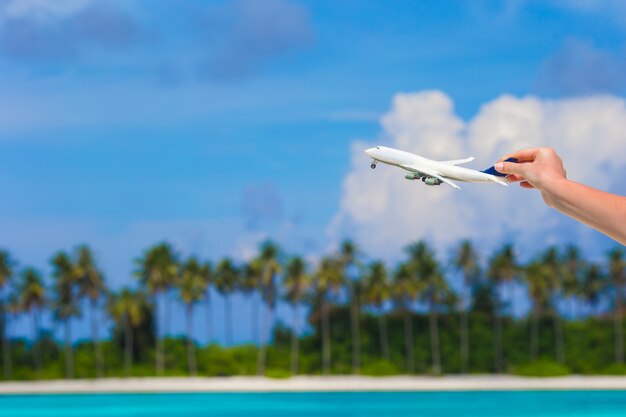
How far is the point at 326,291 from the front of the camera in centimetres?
8981

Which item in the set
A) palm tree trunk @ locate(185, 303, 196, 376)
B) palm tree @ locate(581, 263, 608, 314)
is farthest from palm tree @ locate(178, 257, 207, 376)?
palm tree @ locate(581, 263, 608, 314)

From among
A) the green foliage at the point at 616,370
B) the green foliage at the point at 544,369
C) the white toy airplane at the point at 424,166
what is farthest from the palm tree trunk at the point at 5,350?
the white toy airplane at the point at 424,166

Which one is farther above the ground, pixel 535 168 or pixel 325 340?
pixel 535 168

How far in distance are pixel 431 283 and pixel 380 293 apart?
481 centimetres

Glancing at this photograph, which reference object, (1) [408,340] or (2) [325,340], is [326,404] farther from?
(1) [408,340]

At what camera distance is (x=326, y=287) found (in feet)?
294

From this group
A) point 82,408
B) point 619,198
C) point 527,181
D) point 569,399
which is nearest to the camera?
point 619,198

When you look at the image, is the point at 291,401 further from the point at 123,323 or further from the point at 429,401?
the point at 123,323

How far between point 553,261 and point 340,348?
2025 centimetres

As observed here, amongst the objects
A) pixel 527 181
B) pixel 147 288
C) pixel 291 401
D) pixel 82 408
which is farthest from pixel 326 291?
pixel 527 181

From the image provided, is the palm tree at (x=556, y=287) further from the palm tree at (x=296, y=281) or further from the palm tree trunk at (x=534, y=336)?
the palm tree at (x=296, y=281)

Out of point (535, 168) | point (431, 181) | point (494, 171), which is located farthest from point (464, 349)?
point (535, 168)

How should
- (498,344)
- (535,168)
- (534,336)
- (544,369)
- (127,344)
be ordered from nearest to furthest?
(535,168), (544,369), (534,336), (498,344), (127,344)

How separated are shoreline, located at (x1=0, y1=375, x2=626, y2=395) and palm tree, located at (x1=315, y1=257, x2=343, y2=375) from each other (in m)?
3.31
